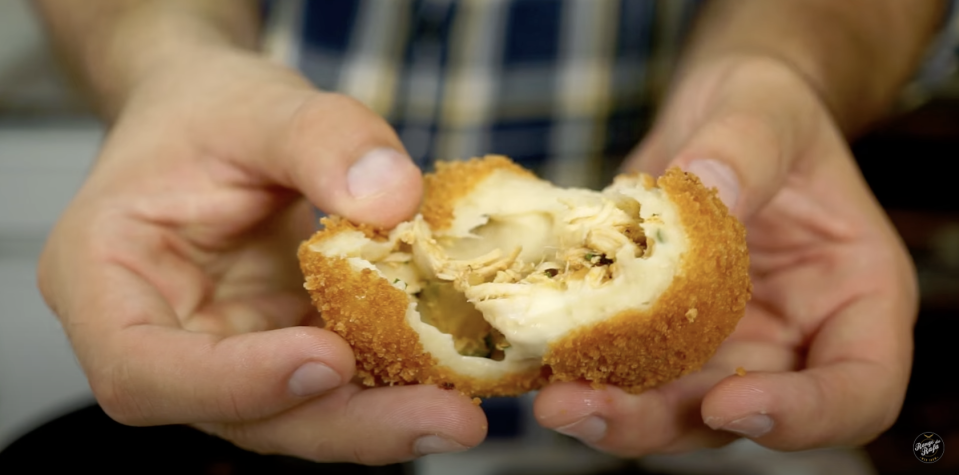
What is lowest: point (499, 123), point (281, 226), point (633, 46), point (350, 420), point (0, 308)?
point (0, 308)

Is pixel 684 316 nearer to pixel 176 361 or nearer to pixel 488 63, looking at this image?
pixel 176 361

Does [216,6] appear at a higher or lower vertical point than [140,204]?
higher

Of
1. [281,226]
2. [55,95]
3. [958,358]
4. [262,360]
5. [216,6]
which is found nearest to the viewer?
[262,360]

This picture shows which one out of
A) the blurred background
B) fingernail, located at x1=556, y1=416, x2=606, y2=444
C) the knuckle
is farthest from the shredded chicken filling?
the blurred background

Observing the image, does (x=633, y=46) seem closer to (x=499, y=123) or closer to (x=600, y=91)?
(x=600, y=91)

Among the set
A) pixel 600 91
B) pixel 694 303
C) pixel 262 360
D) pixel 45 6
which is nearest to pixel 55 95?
pixel 45 6

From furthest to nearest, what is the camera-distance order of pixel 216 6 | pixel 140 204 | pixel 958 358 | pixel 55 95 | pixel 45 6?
pixel 55 95, pixel 958 358, pixel 45 6, pixel 216 6, pixel 140 204

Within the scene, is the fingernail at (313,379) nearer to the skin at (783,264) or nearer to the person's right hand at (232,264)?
the person's right hand at (232,264)

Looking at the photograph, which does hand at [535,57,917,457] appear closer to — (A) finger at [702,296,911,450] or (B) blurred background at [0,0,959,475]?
(A) finger at [702,296,911,450]
